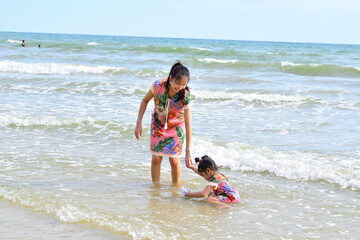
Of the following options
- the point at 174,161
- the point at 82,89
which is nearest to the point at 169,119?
the point at 174,161

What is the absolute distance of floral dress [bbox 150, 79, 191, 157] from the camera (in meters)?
4.73

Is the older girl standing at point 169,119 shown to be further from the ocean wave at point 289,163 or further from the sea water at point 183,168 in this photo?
the ocean wave at point 289,163

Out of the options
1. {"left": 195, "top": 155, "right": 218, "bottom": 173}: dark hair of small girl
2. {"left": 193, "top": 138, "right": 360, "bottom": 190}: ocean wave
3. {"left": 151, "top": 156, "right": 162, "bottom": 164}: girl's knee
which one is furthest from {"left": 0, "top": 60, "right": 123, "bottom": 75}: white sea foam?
{"left": 195, "top": 155, "right": 218, "bottom": 173}: dark hair of small girl

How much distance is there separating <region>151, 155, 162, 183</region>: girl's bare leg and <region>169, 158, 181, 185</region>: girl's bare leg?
0.15 meters

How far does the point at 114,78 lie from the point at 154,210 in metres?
13.7

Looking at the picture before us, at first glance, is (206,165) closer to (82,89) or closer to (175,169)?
(175,169)

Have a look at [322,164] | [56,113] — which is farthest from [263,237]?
[56,113]

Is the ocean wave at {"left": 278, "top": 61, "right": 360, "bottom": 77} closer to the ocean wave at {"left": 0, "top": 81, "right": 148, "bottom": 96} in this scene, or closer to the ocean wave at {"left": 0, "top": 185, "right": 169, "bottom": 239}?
the ocean wave at {"left": 0, "top": 81, "right": 148, "bottom": 96}

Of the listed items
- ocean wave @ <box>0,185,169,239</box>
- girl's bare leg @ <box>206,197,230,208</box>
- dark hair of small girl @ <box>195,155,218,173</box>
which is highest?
dark hair of small girl @ <box>195,155,218,173</box>

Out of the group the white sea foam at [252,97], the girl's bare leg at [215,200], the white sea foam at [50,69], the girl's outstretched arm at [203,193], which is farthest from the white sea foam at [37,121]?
the white sea foam at [50,69]

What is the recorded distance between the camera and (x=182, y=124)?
16.1 ft

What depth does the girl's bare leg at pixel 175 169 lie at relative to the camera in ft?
16.7

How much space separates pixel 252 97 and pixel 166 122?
851 cm

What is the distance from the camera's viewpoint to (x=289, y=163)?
6230 mm
